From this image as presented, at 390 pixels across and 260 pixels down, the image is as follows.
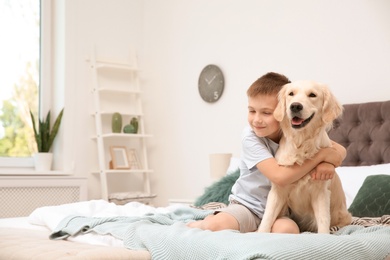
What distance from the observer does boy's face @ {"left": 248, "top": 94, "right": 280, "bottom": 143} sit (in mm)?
1831

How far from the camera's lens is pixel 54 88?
15.5 feet

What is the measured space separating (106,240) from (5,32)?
341cm

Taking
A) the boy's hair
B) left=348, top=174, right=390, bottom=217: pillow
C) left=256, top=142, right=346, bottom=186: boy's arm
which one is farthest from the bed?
the boy's hair

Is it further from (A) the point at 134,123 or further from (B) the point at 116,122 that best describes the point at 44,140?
(A) the point at 134,123

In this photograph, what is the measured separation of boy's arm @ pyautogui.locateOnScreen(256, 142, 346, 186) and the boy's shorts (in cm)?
21

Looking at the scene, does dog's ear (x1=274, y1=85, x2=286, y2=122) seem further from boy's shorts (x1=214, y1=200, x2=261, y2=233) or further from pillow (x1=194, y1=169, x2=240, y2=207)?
pillow (x1=194, y1=169, x2=240, y2=207)

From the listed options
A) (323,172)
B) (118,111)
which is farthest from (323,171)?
(118,111)

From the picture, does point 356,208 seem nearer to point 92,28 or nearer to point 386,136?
point 386,136

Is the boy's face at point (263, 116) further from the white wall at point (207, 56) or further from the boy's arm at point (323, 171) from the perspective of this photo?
the white wall at point (207, 56)

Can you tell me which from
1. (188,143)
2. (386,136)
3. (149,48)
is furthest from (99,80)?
(386,136)

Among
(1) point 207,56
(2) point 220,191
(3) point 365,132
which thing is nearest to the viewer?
(2) point 220,191

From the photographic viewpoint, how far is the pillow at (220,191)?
9.62 feet

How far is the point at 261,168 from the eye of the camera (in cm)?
180

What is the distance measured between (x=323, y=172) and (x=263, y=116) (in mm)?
311
